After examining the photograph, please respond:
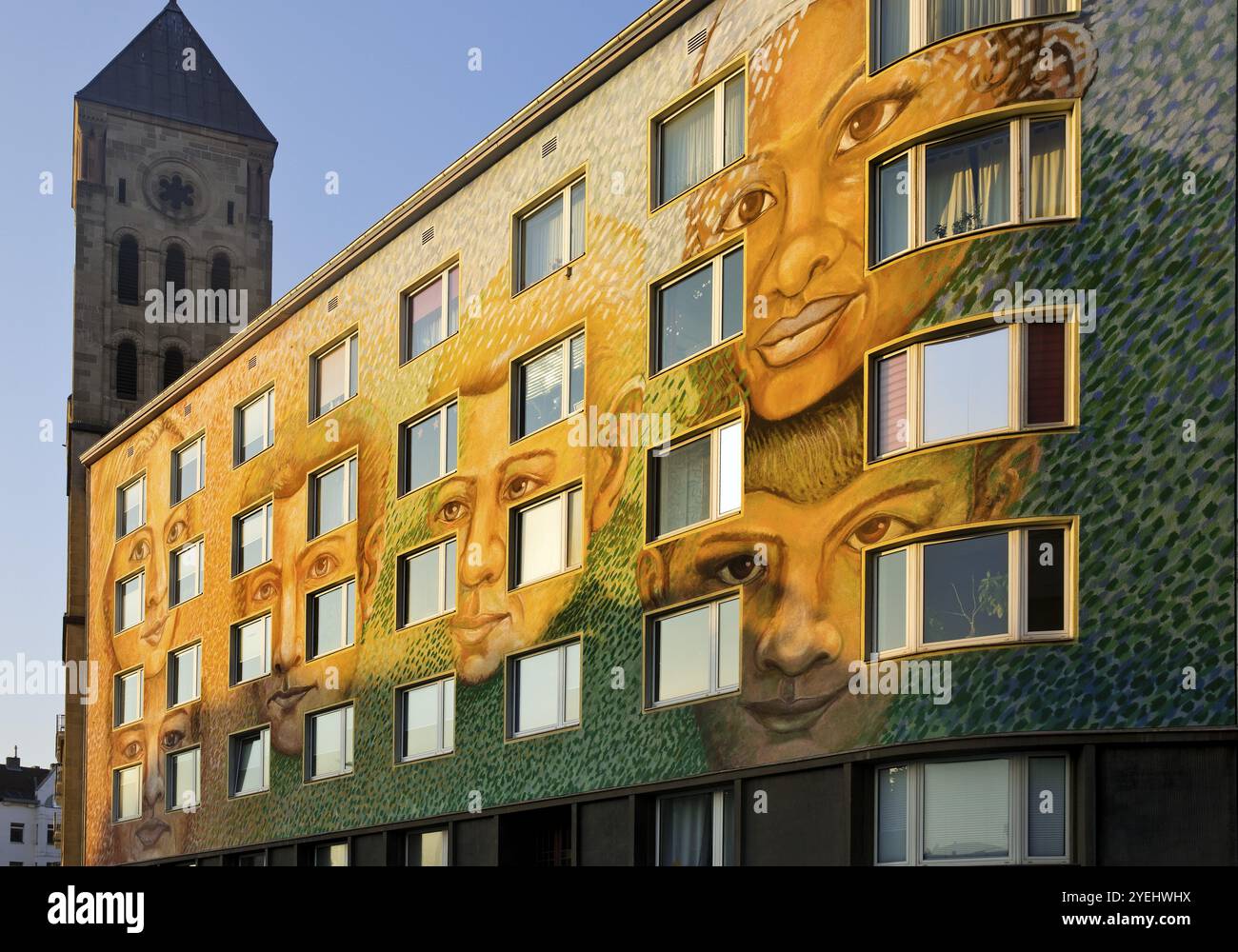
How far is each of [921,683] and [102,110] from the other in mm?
67380

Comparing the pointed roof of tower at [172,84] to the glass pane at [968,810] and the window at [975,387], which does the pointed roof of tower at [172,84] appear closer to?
the window at [975,387]

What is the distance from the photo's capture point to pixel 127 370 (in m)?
78.8

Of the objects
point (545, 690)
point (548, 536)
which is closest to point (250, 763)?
point (545, 690)

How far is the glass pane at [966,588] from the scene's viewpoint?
24172 mm

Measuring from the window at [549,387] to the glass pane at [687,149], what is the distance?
3.69m

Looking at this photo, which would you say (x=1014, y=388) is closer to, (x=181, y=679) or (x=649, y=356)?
(x=649, y=356)

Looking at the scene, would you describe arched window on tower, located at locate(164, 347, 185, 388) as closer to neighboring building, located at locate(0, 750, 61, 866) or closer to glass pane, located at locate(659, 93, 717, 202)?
glass pane, located at locate(659, 93, 717, 202)

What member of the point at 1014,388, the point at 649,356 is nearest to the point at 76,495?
the point at 649,356

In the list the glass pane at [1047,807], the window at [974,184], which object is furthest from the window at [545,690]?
the glass pane at [1047,807]

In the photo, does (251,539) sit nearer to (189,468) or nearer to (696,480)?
(189,468)

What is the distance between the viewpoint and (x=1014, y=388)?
24.5m

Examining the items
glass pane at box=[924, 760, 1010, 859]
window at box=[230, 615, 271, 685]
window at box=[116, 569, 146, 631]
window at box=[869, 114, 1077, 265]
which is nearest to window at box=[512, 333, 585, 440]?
window at box=[869, 114, 1077, 265]

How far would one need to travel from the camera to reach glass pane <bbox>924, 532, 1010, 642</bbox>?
24172mm

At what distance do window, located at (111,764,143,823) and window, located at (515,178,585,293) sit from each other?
23629 millimetres
